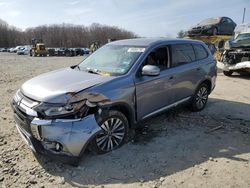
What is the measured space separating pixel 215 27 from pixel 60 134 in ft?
52.0

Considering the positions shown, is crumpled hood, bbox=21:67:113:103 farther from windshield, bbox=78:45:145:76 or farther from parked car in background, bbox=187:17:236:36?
parked car in background, bbox=187:17:236:36

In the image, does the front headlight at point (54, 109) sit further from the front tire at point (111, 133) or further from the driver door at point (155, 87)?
the driver door at point (155, 87)

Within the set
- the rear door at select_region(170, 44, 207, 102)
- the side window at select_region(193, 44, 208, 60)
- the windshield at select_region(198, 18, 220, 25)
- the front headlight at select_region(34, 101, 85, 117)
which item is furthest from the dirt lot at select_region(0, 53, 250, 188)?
A: the windshield at select_region(198, 18, 220, 25)

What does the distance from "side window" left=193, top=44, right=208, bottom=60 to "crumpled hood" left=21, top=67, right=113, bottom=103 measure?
2.70m

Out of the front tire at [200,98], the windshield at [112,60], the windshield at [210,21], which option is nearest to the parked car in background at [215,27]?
the windshield at [210,21]

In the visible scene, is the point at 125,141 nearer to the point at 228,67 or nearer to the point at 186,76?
the point at 186,76

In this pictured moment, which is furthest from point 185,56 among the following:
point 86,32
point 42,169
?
point 86,32

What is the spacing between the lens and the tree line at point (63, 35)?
87.1m

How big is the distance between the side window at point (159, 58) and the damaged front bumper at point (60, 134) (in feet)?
5.34

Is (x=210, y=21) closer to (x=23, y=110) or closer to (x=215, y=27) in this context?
(x=215, y=27)

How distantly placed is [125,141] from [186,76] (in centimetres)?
198

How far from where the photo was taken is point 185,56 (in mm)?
5309

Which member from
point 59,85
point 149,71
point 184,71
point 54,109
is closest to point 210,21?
point 184,71

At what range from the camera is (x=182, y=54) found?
5230 millimetres
